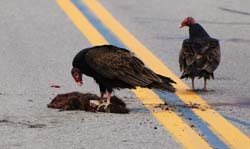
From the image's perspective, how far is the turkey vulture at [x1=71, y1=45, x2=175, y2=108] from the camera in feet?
24.6

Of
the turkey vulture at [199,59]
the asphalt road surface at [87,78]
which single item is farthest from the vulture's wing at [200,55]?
the asphalt road surface at [87,78]

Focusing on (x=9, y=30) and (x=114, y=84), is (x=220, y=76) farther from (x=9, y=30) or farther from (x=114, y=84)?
(x=9, y=30)

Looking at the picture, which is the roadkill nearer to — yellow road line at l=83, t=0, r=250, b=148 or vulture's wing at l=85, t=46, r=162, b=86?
vulture's wing at l=85, t=46, r=162, b=86

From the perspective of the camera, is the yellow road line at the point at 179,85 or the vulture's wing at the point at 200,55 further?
the vulture's wing at the point at 200,55

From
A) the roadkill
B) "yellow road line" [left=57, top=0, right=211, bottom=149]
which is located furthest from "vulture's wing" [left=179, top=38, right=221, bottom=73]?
the roadkill

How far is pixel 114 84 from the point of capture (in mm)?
7574

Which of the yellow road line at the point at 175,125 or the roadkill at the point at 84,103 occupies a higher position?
the roadkill at the point at 84,103

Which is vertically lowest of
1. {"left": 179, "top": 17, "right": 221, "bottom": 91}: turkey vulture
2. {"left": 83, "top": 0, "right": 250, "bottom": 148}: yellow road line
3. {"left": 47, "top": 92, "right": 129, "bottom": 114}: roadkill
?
{"left": 83, "top": 0, "right": 250, "bottom": 148}: yellow road line

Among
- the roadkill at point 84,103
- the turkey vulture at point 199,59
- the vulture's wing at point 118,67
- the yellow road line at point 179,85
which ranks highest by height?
the vulture's wing at point 118,67

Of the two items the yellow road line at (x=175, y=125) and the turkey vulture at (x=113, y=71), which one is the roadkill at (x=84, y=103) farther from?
the yellow road line at (x=175, y=125)

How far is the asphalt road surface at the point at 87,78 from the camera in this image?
677cm

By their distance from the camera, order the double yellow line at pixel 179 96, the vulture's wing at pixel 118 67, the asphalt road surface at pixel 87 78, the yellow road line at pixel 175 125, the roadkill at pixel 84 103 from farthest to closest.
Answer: the roadkill at pixel 84 103
the vulture's wing at pixel 118 67
the asphalt road surface at pixel 87 78
the double yellow line at pixel 179 96
the yellow road line at pixel 175 125

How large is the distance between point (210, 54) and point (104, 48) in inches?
56.9

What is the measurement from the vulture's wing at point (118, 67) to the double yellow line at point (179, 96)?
0.30 meters
